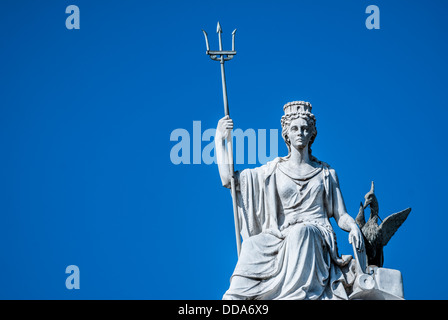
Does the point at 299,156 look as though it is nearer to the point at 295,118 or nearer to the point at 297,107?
the point at 295,118

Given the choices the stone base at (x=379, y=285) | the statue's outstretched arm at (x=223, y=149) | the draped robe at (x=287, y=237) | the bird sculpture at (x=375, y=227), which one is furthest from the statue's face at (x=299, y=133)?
the stone base at (x=379, y=285)

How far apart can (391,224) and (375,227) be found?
34 centimetres

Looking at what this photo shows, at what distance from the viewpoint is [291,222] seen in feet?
72.9

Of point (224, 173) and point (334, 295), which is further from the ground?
point (224, 173)

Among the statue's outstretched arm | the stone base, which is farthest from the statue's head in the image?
the stone base

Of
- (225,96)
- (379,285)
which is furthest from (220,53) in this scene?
(379,285)

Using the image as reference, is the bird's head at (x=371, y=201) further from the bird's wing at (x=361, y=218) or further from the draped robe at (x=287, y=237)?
the draped robe at (x=287, y=237)

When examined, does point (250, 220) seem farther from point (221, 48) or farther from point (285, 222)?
point (221, 48)

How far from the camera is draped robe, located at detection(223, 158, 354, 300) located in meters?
21.0

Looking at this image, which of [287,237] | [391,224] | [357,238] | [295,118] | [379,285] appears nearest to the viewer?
[379,285]
